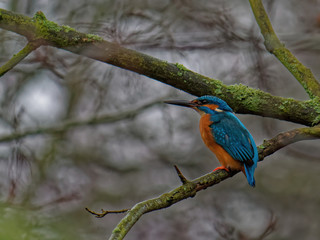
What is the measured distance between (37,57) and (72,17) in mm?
616

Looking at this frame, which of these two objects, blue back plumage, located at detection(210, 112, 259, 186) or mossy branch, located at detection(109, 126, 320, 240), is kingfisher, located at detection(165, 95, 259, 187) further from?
mossy branch, located at detection(109, 126, 320, 240)

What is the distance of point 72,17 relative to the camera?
4.86m

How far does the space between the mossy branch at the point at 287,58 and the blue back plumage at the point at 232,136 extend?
61cm

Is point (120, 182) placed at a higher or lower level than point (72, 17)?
lower

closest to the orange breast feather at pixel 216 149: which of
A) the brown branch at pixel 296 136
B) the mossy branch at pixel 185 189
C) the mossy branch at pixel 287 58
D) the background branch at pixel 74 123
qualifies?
the mossy branch at pixel 185 189

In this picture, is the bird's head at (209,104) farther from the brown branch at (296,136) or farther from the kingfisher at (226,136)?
the brown branch at (296,136)

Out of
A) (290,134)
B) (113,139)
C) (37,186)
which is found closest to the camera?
(290,134)

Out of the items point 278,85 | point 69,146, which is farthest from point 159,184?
point 278,85

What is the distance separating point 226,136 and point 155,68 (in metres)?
1.03

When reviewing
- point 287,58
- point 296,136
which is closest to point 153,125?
point 287,58

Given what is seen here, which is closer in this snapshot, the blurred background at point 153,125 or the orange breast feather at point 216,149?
the orange breast feather at point 216,149

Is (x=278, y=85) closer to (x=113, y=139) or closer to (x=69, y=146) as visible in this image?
(x=113, y=139)

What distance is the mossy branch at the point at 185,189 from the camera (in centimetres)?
209

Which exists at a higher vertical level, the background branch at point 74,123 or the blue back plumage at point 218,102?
the blue back plumage at point 218,102
